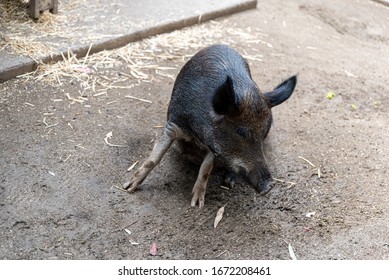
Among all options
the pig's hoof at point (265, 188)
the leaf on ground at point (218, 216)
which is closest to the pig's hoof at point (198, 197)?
the leaf on ground at point (218, 216)

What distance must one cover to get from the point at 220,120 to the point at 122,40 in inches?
92.0

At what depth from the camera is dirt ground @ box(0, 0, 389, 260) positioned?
3648 millimetres

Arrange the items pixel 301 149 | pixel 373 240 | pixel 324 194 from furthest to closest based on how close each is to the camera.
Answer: pixel 301 149, pixel 324 194, pixel 373 240

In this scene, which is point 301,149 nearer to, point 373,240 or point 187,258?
point 373,240

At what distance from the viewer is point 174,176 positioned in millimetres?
4254

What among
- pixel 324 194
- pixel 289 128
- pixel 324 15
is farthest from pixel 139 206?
pixel 324 15

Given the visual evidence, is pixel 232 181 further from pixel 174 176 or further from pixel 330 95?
pixel 330 95

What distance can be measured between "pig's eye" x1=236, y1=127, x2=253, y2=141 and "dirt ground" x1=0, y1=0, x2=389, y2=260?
0.52 m

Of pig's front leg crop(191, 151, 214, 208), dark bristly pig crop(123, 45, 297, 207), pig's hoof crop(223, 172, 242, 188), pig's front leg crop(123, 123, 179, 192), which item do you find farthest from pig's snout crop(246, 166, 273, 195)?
pig's front leg crop(123, 123, 179, 192)

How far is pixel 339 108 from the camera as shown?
17.3 ft

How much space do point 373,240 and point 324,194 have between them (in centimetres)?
53

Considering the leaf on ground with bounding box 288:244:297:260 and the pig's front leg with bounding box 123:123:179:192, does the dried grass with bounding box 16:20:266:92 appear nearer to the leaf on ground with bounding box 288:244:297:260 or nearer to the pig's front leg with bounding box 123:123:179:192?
the pig's front leg with bounding box 123:123:179:192

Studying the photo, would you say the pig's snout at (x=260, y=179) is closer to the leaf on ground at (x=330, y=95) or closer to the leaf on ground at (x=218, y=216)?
the leaf on ground at (x=218, y=216)

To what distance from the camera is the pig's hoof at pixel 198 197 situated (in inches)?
157
